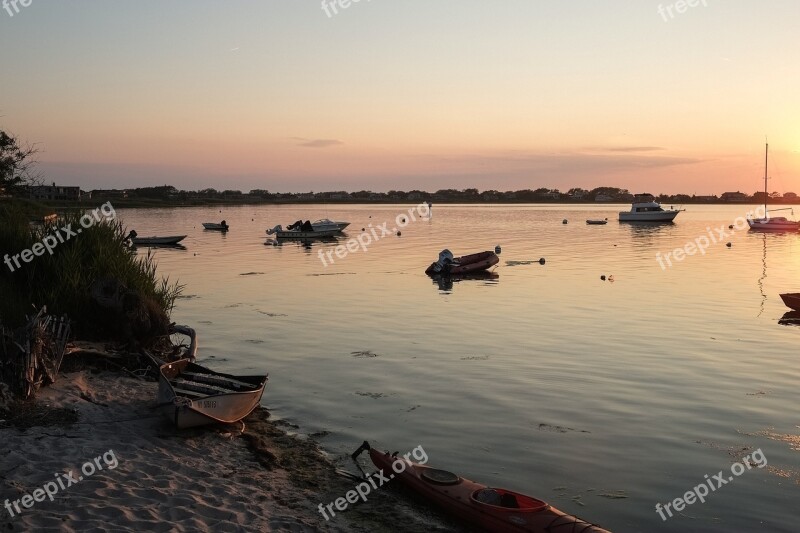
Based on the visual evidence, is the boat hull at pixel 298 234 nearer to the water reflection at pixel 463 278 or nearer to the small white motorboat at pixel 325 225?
the small white motorboat at pixel 325 225

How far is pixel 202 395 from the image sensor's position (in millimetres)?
13547

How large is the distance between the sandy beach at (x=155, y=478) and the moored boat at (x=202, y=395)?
0.99 ft

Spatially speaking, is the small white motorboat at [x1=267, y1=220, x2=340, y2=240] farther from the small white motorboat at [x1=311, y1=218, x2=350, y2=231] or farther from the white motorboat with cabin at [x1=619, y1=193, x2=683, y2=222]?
the white motorboat with cabin at [x1=619, y1=193, x2=683, y2=222]

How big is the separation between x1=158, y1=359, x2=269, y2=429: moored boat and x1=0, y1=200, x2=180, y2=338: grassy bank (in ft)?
11.7

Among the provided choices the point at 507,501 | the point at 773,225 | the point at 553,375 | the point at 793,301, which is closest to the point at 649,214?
the point at 773,225

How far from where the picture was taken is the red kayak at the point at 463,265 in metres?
44.2

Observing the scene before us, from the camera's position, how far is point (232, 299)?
33.7 meters

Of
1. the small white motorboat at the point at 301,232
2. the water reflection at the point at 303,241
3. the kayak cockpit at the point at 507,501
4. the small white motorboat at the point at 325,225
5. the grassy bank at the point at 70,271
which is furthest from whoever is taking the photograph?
the small white motorboat at the point at 325,225

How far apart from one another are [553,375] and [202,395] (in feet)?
32.4

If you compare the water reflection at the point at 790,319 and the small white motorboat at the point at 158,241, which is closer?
the water reflection at the point at 790,319

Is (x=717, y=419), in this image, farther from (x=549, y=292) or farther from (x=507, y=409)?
(x=549, y=292)

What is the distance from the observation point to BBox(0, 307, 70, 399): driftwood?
12.4 meters

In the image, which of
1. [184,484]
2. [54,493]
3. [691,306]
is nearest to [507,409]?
[184,484]

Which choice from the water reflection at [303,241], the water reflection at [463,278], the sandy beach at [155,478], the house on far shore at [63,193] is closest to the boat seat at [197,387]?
the sandy beach at [155,478]
